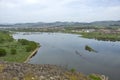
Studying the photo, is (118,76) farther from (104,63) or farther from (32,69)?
(32,69)

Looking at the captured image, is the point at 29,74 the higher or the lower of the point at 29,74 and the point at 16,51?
the higher

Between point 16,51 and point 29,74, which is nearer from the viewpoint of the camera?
point 29,74

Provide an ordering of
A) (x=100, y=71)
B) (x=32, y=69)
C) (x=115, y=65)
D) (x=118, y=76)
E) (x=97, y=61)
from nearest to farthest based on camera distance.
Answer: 1. (x=32, y=69)
2. (x=118, y=76)
3. (x=100, y=71)
4. (x=115, y=65)
5. (x=97, y=61)

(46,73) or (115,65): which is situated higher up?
(46,73)

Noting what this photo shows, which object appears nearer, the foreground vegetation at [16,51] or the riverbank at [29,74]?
the riverbank at [29,74]

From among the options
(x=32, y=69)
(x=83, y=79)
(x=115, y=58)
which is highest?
(x=32, y=69)

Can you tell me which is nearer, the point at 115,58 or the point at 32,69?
the point at 32,69

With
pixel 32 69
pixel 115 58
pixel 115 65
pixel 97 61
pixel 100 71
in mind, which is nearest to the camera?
pixel 32 69

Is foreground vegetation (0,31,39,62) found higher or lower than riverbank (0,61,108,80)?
lower

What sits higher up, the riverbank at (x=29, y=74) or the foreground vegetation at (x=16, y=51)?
the riverbank at (x=29, y=74)

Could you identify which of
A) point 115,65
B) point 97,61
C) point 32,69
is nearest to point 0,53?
point 97,61

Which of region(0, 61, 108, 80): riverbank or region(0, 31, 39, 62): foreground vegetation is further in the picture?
region(0, 31, 39, 62): foreground vegetation
